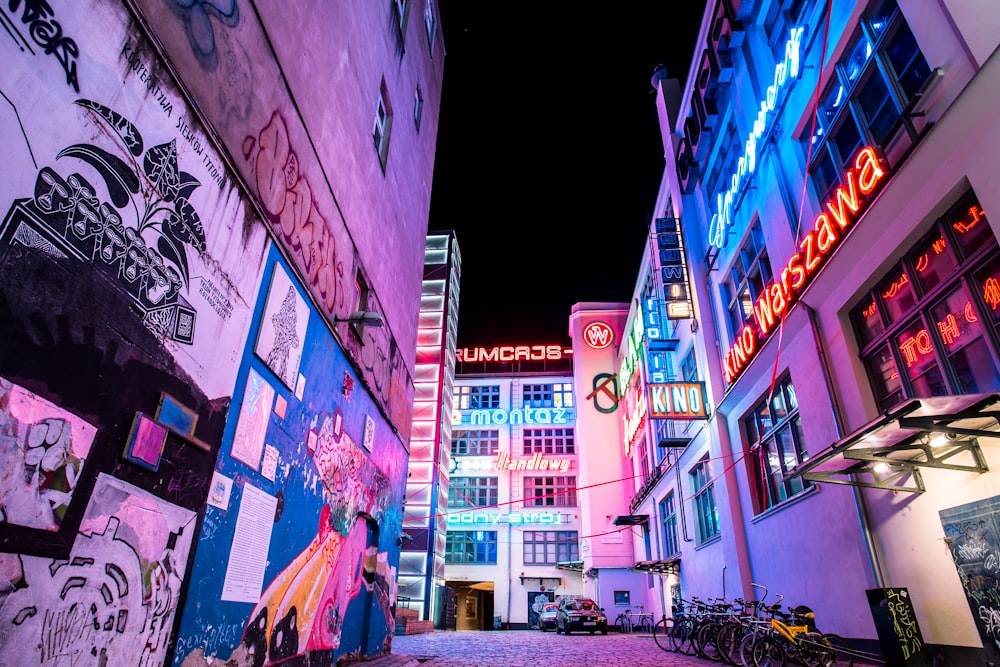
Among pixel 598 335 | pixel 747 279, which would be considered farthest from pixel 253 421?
pixel 598 335

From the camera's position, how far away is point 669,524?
89.2ft

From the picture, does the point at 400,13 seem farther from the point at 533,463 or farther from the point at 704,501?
the point at 533,463

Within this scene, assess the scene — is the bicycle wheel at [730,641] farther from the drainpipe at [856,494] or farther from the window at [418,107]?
the window at [418,107]

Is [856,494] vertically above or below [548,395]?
below

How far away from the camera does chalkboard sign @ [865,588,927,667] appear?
7590mm

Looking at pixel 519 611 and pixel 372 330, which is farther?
pixel 519 611

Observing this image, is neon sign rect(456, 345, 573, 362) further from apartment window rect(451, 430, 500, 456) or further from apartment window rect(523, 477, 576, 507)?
apartment window rect(523, 477, 576, 507)

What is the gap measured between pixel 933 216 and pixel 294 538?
34.7 feet

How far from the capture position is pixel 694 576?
2162 cm

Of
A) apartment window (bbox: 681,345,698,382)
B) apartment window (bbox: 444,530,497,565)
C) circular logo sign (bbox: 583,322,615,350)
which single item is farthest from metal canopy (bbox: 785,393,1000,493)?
apartment window (bbox: 444,530,497,565)

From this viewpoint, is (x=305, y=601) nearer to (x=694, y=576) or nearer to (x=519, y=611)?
(x=694, y=576)

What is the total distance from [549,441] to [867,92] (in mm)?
38837

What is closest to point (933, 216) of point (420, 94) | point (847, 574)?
point (847, 574)

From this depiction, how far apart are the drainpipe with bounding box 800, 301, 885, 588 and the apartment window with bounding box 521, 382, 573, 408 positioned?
36.3 meters
